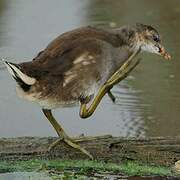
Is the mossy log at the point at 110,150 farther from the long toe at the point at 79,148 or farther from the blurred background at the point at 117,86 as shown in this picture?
the blurred background at the point at 117,86

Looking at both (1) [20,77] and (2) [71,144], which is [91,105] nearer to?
(2) [71,144]

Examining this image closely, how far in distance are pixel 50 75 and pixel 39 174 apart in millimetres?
670

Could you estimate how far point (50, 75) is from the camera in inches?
196

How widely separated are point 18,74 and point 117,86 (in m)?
2.65

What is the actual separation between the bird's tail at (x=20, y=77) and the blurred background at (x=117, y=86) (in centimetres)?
132

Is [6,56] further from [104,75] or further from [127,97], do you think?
[104,75]

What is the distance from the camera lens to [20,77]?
4.80 metres

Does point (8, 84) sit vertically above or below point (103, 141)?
above

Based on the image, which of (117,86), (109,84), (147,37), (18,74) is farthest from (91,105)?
(117,86)

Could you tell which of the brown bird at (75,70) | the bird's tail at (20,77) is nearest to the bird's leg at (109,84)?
the brown bird at (75,70)

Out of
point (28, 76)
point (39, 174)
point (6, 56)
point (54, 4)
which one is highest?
point (54, 4)

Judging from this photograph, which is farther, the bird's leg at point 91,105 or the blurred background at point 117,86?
the blurred background at point 117,86

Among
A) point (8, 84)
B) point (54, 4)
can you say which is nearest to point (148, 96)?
point (8, 84)

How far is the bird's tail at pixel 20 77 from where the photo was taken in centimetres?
471
